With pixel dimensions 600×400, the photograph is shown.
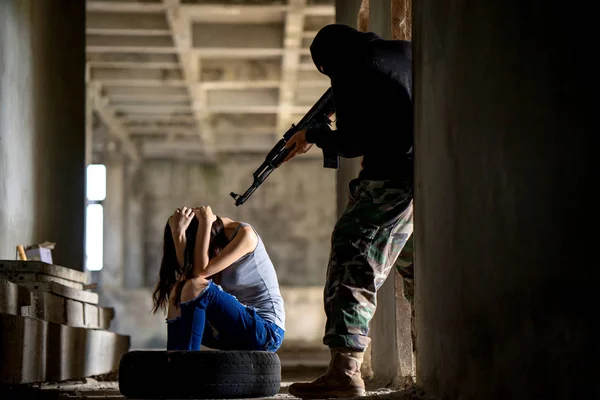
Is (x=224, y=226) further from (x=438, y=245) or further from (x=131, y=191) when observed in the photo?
(x=131, y=191)

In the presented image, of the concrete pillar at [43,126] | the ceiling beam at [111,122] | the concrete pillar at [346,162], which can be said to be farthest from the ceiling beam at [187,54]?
the concrete pillar at [346,162]

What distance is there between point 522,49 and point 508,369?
91 centimetres

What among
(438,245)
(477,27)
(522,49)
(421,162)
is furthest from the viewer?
(421,162)

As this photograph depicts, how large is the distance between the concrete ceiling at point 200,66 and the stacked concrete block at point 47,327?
15.6ft

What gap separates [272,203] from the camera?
21.6 meters

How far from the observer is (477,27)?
9.93 ft

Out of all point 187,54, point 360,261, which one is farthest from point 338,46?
point 187,54

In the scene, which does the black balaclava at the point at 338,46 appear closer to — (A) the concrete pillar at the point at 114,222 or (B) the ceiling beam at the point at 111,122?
(B) the ceiling beam at the point at 111,122

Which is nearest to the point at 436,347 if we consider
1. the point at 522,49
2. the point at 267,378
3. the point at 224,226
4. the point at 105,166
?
the point at 267,378

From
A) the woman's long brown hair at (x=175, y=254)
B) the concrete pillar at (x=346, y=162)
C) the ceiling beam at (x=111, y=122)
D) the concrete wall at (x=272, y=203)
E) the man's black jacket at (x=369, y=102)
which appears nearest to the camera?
the man's black jacket at (x=369, y=102)

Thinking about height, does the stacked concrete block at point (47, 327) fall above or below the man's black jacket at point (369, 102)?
below

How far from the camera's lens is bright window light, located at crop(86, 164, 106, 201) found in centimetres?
1980

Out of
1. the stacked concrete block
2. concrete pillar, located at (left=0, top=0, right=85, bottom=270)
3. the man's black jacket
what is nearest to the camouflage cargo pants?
the man's black jacket

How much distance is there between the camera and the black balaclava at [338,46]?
14.0ft
